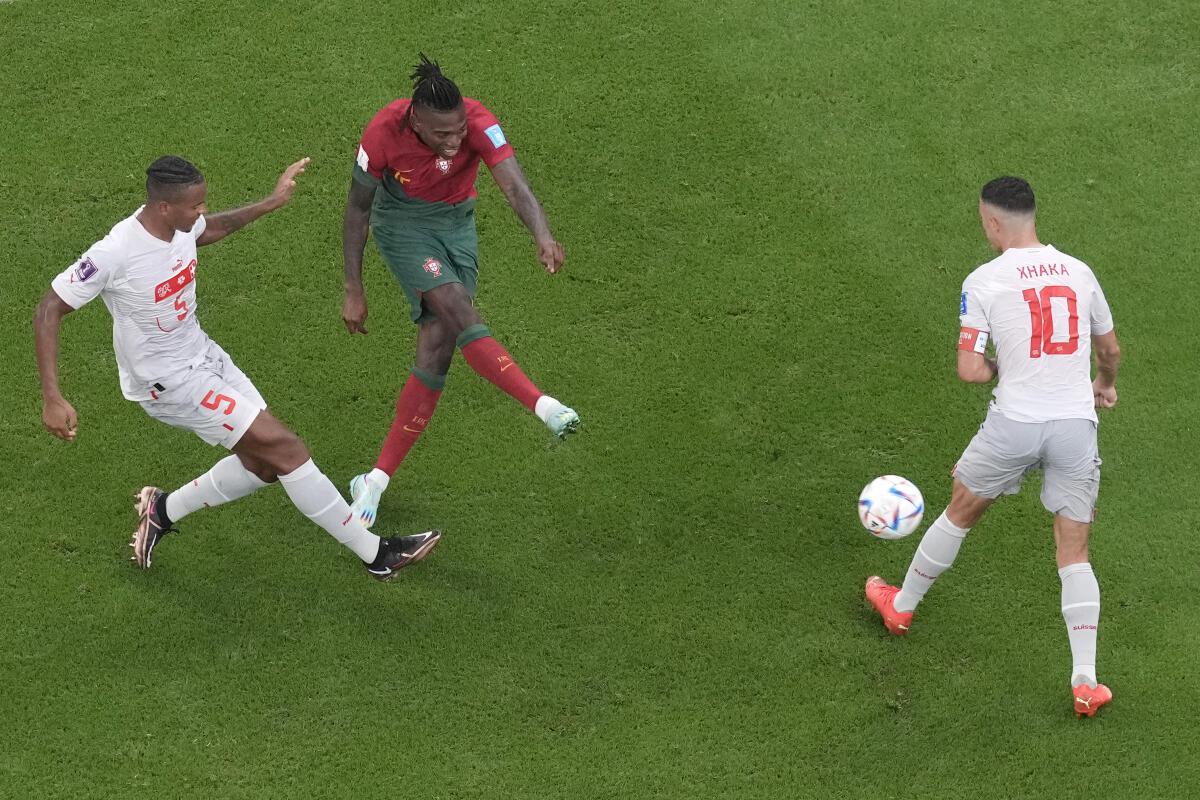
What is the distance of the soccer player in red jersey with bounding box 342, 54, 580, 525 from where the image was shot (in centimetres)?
630

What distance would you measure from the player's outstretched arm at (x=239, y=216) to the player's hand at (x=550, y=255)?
1277mm

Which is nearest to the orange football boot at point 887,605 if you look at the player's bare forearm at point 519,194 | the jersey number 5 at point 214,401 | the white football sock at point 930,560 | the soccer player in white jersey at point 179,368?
the white football sock at point 930,560

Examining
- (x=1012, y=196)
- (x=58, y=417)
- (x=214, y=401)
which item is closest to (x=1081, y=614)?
(x=1012, y=196)

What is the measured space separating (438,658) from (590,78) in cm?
414

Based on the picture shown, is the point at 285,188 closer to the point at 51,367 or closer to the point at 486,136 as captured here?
the point at 486,136

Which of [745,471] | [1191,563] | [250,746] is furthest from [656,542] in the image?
[1191,563]

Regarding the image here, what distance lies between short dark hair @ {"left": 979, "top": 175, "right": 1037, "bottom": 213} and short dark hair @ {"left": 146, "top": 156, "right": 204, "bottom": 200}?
3343 mm

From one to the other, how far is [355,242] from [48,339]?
58.2 inches

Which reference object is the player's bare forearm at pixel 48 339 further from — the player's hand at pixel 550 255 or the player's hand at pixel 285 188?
the player's hand at pixel 550 255

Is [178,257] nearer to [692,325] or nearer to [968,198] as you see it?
[692,325]

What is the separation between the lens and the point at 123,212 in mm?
8320

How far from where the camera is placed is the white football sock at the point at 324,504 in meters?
6.39

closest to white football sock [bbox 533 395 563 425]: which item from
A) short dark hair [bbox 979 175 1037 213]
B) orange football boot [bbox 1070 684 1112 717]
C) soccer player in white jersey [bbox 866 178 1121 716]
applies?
soccer player in white jersey [bbox 866 178 1121 716]

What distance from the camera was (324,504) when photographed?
21.1 feet
